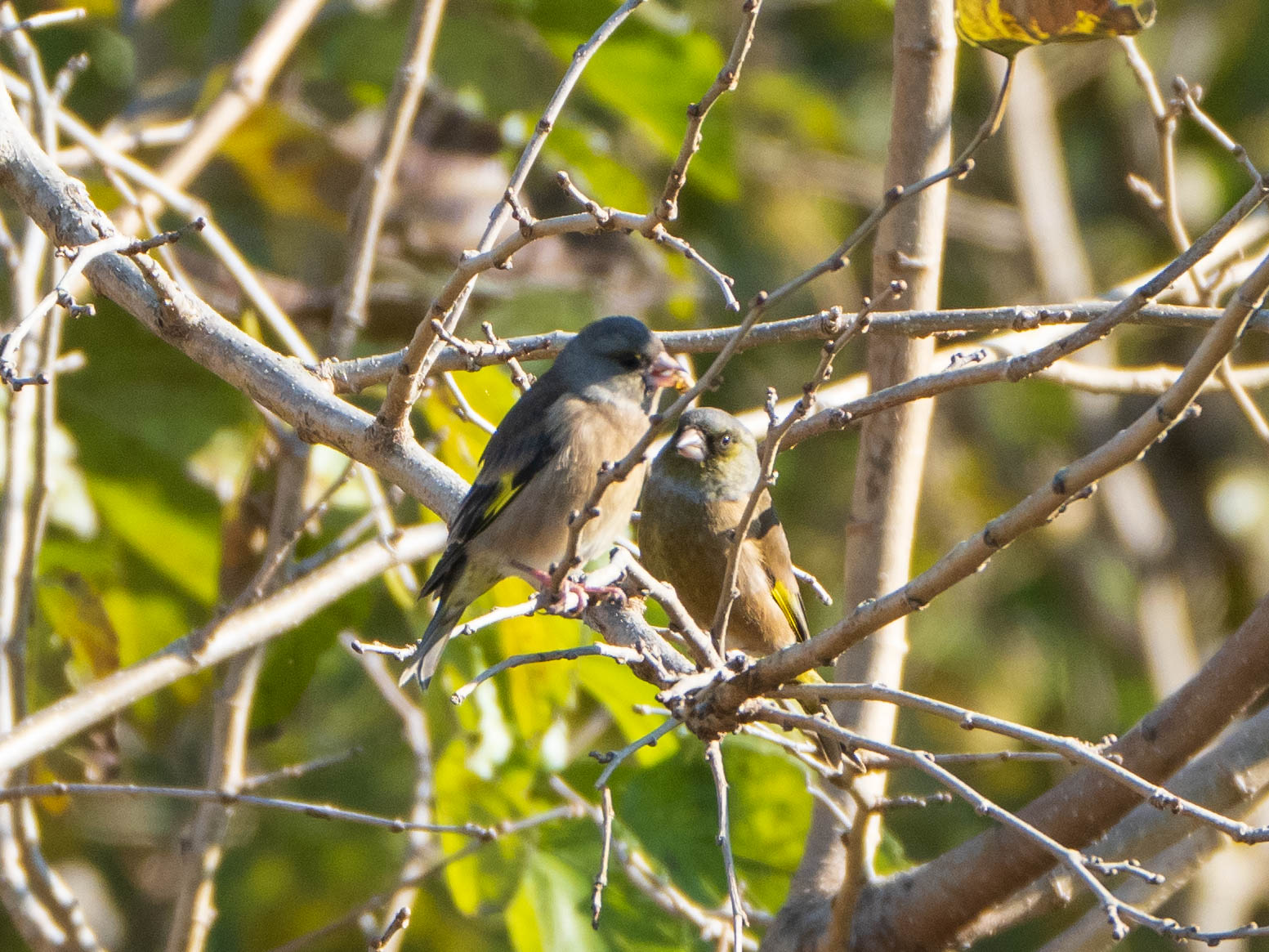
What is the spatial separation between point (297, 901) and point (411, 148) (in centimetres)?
382

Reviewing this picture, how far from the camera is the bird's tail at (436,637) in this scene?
3721 millimetres

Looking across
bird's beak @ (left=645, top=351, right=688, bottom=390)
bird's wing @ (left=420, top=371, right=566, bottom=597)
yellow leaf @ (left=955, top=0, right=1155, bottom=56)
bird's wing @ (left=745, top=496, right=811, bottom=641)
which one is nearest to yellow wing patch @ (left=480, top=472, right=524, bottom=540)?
bird's wing @ (left=420, top=371, right=566, bottom=597)

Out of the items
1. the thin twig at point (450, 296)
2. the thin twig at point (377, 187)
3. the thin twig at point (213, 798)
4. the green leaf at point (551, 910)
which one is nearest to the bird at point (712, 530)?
the green leaf at point (551, 910)

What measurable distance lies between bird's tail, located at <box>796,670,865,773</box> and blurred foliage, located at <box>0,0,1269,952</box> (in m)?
0.21

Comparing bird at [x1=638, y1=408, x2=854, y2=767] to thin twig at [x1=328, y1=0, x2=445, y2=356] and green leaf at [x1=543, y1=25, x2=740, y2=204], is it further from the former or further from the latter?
green leaf at [x1=543, y1=25, x2=740, y2=204]

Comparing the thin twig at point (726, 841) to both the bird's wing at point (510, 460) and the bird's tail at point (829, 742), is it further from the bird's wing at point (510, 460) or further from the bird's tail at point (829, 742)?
the bird's wing at point (510, 460)

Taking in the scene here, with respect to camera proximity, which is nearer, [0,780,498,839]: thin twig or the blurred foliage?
[0,780,498,839]: thin twig

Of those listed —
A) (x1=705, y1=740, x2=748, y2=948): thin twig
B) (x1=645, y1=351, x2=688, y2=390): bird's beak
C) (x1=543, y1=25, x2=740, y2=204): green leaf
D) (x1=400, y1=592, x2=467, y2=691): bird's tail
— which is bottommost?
(x1=705, y1=740, x2=748, y2=948): thin twig

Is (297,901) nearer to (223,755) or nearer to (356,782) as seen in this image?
(356,782)

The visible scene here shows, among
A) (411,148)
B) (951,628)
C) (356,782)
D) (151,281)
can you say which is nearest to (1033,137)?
(951,628)

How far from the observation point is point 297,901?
288 inches

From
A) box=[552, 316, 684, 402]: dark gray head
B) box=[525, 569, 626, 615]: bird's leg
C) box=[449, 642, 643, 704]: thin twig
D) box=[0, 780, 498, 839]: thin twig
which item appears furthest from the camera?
box=[552, 316, 684, 402]: dark gray head

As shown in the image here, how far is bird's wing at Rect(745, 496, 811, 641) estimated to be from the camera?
426 cm

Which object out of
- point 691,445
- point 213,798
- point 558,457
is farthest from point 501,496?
point 213,798
